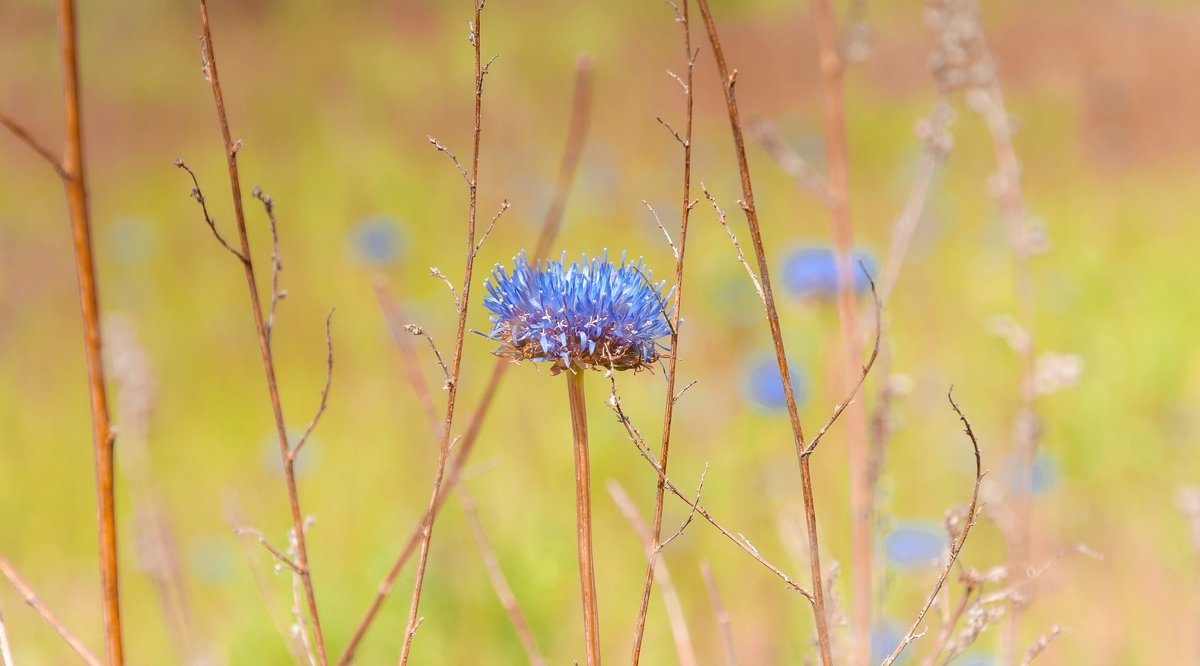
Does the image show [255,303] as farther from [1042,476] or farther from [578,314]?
[1042,476]

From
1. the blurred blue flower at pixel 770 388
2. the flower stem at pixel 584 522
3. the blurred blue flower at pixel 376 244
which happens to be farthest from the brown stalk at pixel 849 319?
the blurred blue flower at pixel 376 244

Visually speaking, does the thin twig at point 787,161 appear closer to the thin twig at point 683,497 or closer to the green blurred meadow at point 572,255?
the green blurred meadow at point 572,255

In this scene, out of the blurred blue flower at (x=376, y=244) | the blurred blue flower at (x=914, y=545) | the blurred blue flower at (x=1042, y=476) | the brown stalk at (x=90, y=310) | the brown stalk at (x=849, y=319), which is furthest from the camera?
the blurred blue flower at (x=376, y=244)

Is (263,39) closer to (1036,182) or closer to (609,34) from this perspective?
(609,34)

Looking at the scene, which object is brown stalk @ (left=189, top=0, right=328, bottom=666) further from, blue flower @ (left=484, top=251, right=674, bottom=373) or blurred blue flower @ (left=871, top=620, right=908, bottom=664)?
blurred blue flower @ (left=871, top=620, right=908, bottom=664)

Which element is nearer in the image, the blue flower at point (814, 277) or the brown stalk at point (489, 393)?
the brown stalk at point (489, 393)

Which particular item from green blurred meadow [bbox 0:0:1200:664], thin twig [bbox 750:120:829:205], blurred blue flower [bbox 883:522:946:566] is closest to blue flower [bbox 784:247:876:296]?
green blurred meadow [bbox 0:0:1200:664]

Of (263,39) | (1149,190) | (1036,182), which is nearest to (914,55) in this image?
(1036,182)

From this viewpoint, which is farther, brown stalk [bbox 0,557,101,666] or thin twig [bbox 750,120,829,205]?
thin twig [bbox 750,120,829,205]
